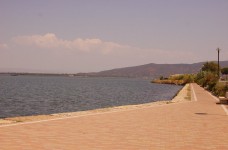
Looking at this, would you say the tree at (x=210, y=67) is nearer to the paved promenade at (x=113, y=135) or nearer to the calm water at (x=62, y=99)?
the calm water at (x=62, y=99)

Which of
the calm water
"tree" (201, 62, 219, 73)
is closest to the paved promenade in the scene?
the calm water

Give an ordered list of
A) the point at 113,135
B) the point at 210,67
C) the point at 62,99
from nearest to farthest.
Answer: the point at 113,135 → the point at 62,99 → the point at 210,67

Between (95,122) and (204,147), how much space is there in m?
4.86

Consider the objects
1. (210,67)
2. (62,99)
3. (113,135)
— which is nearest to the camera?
(113,135)

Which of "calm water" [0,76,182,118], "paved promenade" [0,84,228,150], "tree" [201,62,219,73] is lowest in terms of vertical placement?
"calm water" [0,76,182,118]

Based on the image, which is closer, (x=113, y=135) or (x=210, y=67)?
(x=113, y=135)

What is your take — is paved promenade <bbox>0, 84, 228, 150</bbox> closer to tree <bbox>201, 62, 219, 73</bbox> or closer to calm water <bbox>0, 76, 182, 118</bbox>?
calm water <bbox>0, 76, 182, 118</bbox>

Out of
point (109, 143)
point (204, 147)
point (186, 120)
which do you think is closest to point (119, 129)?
point (109, 143)

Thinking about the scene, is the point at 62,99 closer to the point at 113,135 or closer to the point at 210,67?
the point at 113,135

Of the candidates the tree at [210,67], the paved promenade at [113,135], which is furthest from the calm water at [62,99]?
the tree at [210,67]

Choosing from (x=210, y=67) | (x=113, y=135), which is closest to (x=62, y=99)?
(x=113, y=135)

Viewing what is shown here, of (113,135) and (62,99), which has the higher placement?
(113,135)

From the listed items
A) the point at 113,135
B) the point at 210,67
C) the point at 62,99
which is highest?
the point at 210,67

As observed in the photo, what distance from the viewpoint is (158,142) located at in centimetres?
888
